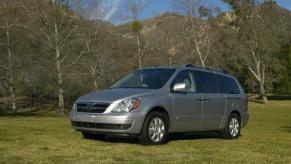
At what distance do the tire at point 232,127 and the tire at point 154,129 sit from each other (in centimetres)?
267

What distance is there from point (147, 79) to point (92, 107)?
1664 mm

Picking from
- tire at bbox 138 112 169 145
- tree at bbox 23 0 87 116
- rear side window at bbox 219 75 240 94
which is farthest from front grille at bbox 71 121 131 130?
tree at bbox 23 0 87 116

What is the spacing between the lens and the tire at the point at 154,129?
1048cm

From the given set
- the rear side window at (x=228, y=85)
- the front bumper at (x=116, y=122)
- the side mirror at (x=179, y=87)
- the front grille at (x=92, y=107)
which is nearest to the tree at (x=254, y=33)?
the rear side window at (x=228, y=85)

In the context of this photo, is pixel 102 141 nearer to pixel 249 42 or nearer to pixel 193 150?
pixel 193 150

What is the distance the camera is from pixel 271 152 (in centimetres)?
1020

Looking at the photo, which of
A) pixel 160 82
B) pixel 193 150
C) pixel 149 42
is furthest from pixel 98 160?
pixel 149 42

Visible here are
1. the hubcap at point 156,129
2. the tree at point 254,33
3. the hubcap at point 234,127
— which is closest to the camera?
the hubcap at point 156,129

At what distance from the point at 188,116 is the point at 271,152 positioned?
2243 millimetres

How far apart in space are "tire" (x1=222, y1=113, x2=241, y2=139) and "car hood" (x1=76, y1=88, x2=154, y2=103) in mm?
3235

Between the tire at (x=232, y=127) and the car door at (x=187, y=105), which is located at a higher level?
the car door at (x=187, y=105)

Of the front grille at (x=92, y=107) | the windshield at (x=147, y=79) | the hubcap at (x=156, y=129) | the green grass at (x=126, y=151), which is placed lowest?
the green grass at (x=126, y=151)

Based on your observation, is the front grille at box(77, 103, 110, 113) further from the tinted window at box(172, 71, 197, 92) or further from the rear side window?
the rear side window

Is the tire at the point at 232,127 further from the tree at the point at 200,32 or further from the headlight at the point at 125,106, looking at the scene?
the tree at the point at 200,32
